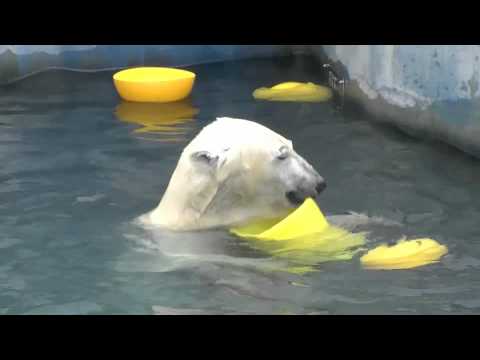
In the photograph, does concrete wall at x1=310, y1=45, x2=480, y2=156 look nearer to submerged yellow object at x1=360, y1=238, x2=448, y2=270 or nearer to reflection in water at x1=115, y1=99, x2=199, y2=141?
reflection in water at x1=115, y1=99, x2=199, y2=141

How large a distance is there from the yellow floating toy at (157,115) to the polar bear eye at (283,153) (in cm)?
373

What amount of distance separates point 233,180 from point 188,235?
0.48 metres

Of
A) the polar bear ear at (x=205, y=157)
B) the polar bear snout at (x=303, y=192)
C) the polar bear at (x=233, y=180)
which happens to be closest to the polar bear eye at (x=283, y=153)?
the polar bear at (x=233, y=180)

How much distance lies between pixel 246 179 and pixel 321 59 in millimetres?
7692

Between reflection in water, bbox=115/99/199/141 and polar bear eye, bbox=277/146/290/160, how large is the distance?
3387 millimetres

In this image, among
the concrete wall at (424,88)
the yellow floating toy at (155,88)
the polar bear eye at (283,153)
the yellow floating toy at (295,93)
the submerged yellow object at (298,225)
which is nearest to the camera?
the submerged yellow object at (298,225)

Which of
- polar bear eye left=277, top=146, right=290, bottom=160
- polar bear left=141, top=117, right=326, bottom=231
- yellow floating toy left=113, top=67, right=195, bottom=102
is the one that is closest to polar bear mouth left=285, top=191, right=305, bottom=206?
polar bear left=141, top=117, right=326, bottom=231

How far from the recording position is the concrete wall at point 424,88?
834cm

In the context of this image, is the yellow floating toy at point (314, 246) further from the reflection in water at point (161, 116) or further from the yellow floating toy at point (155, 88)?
the yellow floating toy at point (155, 88)

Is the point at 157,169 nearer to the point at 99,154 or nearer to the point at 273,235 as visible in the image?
the point at 99,154

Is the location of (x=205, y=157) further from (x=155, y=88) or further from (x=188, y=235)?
(x=155, y=88)

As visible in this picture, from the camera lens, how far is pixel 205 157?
5.69 meters

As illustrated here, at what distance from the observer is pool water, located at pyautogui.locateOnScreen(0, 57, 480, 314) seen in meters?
5.24

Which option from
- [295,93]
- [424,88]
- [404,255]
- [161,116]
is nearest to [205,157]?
[404,255]
